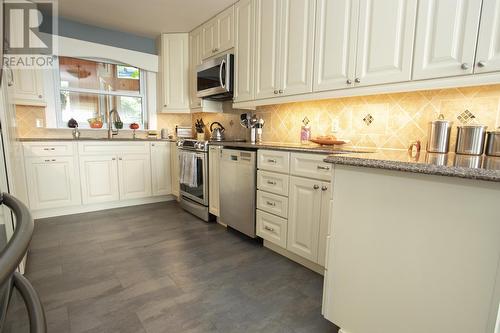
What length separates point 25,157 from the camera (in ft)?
8.98

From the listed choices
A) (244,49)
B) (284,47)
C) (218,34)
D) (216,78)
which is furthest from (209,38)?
(284,47)

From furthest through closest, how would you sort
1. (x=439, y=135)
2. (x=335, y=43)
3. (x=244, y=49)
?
(x=244, y=49), (x=335, y=43), (x=439, y=135)

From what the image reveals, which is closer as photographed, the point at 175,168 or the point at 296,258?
the point at 296,258

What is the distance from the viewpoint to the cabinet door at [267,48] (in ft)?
7.43

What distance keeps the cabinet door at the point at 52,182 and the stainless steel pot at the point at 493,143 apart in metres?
3.77

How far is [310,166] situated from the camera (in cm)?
181

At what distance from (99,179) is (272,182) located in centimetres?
238

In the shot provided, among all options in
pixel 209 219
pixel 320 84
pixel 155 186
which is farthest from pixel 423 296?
pixel 155 186

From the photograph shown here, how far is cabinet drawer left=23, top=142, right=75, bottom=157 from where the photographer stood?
9.02 ft

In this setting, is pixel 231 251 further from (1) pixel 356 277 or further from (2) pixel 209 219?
(1) pixel 356 277

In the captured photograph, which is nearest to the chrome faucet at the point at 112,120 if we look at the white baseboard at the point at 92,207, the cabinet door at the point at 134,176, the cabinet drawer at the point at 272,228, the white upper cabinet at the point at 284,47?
the cabinet door at the point at 134,176

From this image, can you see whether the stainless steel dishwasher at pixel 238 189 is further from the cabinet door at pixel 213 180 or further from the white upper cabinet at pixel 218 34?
the white upper cabinet at pixel 218 34

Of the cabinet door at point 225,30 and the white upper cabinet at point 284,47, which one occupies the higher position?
the cabinet door at point 225,30

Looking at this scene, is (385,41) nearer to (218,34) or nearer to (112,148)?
(218,34)
